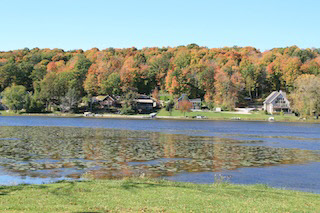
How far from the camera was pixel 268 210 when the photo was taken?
13.1m

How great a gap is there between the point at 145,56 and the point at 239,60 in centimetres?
4885

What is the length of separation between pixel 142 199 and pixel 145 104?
4827 inches

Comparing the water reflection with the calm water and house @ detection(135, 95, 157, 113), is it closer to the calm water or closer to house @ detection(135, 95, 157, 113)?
the calm water

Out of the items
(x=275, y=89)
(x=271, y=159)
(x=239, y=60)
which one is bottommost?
(x=271, y=159)

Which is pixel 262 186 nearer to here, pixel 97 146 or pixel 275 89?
pixel 97 146

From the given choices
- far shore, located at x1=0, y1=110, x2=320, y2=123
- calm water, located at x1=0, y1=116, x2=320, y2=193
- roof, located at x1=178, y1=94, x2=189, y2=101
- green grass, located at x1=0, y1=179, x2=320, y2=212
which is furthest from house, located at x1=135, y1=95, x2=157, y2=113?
green grass, located at x1=0, y1=179, x2=320, y2=212

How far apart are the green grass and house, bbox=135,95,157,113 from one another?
114905 mm

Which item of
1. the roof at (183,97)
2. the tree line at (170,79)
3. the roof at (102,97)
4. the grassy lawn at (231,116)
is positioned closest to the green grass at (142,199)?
the grassy lawn at (231,116)

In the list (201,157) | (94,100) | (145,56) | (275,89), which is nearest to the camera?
(201,157)

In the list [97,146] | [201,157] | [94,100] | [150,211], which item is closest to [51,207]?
[150,211]

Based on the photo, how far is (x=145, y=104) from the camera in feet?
448

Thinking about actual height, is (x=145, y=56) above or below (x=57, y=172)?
above

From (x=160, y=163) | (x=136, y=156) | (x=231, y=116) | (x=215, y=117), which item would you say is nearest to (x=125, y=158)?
(x=136, y=156)

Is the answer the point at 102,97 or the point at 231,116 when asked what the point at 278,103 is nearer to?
the point at 231,116
